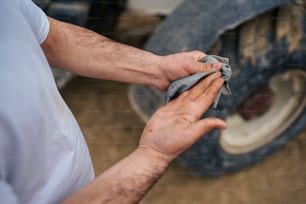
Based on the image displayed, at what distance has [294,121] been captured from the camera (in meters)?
2.18

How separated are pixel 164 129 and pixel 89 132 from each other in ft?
4.59

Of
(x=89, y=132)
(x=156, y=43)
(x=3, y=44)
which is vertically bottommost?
(x=89, y=132)

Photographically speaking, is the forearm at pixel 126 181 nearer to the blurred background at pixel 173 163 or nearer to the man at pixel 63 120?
the man at pixel 63 120

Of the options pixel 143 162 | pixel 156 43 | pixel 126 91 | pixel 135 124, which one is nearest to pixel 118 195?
pixel 143 162

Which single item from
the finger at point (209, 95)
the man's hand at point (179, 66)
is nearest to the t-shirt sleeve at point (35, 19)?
the man's hand at point (179, 66)

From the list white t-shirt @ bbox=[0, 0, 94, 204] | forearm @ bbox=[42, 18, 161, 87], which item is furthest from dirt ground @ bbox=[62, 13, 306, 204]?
white t-shirt @ bbox=[0, 0, 94, 204]

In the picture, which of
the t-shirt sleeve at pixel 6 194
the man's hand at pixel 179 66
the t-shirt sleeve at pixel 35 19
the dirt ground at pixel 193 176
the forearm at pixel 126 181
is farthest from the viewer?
the dirt ground at pixel 193 176

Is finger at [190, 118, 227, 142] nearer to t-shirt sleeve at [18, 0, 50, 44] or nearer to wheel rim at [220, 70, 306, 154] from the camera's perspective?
t-shirt sleeve at [18, 0, 50, 44]

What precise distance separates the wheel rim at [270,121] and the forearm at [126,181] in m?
1.12

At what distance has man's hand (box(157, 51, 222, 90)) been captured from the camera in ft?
3.98

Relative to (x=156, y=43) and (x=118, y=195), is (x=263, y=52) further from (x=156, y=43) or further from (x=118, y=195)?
(x=118, y=195)

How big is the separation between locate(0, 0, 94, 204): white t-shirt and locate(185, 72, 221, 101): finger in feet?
0.88

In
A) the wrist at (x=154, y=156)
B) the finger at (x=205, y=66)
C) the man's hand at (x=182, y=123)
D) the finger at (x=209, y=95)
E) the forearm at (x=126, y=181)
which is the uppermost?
the finger at (x=205, y=66)

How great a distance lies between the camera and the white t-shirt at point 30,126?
90cm
